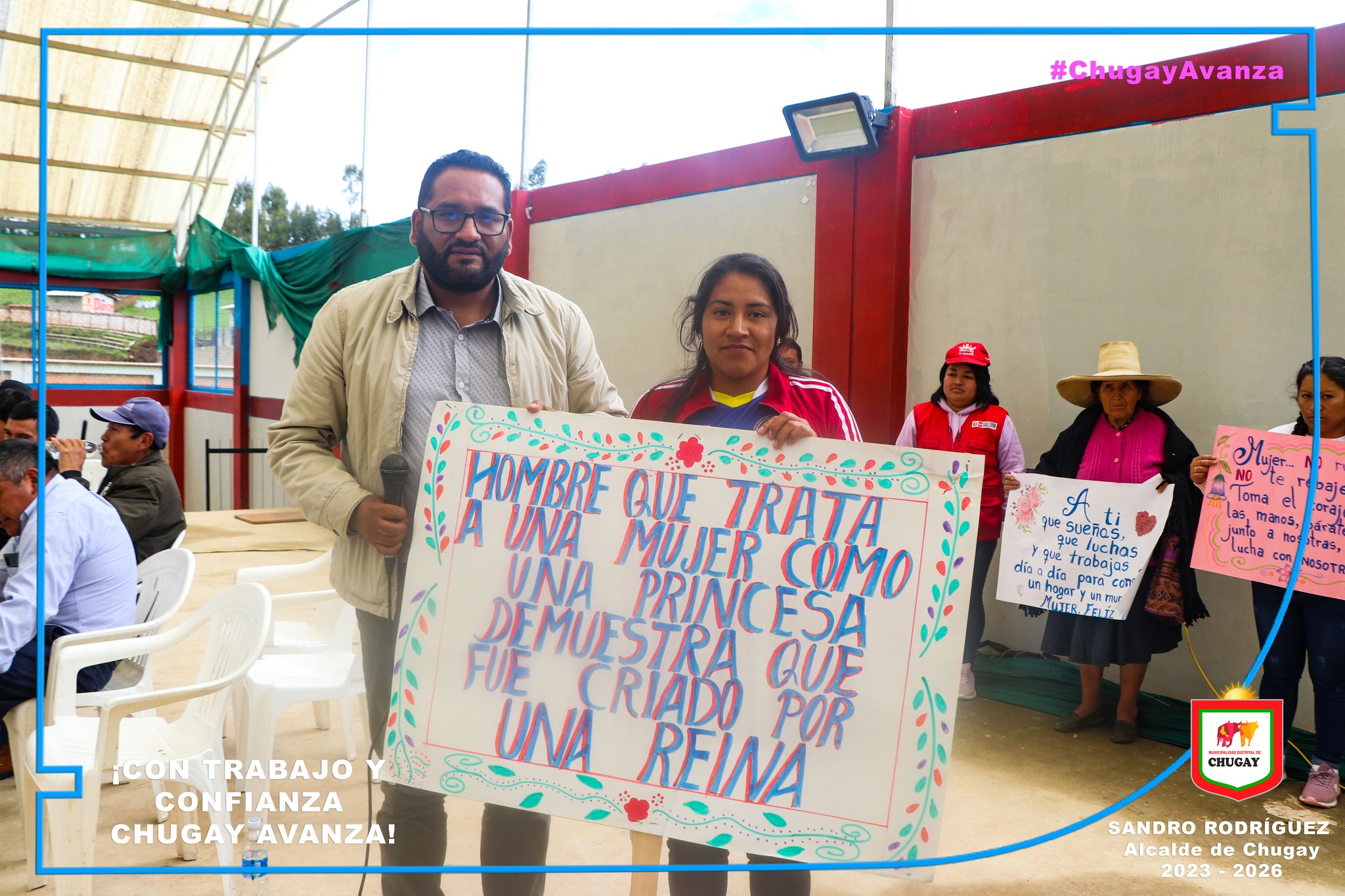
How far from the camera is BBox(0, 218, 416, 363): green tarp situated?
646 cm

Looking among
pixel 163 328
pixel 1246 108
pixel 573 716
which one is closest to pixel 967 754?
pixel 573 716

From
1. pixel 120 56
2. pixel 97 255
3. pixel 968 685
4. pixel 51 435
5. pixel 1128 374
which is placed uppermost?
pixel 120 56

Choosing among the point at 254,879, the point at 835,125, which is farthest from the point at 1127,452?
the point at 254,879

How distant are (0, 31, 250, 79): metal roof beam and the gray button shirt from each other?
8.62m

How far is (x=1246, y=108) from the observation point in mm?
3066

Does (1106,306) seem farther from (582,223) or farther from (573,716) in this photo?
(573,716)

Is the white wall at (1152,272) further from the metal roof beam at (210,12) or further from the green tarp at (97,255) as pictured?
the green tarp at (97,255)

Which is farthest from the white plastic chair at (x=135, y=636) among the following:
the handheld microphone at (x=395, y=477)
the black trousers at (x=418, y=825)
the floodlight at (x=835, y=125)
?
the floodlight at (x=835, y=125)

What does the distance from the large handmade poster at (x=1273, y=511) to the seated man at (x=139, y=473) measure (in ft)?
11.3

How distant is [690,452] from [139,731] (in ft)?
5.87

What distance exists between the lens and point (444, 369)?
1.55 m

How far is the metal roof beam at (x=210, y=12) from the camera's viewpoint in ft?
27.2

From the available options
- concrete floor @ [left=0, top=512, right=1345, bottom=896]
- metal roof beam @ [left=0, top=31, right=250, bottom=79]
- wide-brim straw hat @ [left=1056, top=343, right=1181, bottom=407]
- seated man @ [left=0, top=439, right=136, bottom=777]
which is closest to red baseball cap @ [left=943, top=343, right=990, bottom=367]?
wide-brim straw hat @ [left=1056, top=343, right=1181, bottom=407]

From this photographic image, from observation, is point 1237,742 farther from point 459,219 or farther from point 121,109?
point 121,109
